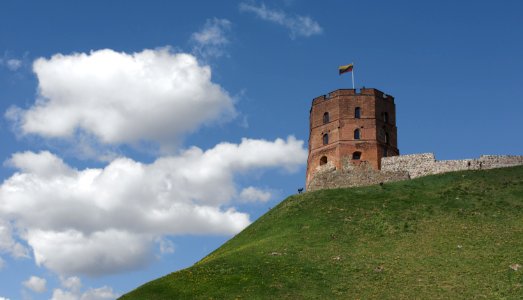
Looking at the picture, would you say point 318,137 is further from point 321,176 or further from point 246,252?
point 246,252

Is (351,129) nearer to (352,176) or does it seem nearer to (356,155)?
(356,155)

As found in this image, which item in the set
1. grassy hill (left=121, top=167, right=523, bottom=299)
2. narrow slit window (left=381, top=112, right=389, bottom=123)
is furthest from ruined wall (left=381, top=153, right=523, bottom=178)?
narrow slit window (left=381, top=112, right=389, bottom=123)

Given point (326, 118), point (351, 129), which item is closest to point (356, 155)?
point (351, 129)

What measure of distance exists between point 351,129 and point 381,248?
24.1 metres

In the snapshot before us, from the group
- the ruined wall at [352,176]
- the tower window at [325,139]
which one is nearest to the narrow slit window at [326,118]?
the tower window at [325,139]

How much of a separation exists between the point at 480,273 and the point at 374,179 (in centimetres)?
2584

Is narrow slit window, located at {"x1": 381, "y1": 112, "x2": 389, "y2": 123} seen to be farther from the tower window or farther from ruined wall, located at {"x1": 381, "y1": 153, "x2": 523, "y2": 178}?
the tower window

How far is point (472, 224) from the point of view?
55.3 m

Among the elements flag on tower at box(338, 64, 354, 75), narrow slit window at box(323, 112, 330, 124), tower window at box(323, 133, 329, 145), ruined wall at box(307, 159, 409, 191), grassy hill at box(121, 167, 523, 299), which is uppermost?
flag on tower at box(338, 64, 354, 75)

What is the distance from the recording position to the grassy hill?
1740 inches

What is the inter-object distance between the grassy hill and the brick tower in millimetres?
7158

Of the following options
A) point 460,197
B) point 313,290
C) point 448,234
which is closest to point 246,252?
point 313,290

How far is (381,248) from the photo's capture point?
5197 cm

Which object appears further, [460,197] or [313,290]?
[460,197]
